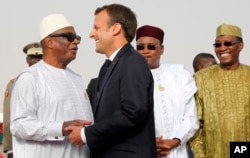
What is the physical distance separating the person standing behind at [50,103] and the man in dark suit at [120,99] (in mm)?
299

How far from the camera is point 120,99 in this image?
4.03m

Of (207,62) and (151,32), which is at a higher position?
(151,32)

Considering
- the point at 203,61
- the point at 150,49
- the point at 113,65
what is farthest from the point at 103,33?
the point at 203,61

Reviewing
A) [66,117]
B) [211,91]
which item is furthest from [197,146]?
[66,117]

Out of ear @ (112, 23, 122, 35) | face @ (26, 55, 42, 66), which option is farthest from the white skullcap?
face @ (26, 55, 42, 66)

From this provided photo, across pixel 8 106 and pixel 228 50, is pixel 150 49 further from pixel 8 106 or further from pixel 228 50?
pixel 8 106

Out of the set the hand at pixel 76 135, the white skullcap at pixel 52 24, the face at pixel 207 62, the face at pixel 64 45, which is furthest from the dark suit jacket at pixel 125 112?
the face at pixel 207 62

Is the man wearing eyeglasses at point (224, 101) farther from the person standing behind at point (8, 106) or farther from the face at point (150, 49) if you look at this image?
the person standing behind at point (8, 106)

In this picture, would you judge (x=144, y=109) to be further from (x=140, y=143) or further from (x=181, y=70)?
(x=181, y=70)

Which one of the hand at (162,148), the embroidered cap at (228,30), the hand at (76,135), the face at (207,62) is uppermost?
the embroidered cap at (228,30)

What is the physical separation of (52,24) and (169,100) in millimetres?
1320

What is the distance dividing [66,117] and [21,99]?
37 cm

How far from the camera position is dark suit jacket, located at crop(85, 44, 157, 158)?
3953 millimetres

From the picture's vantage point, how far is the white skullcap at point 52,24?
486 centimetres
